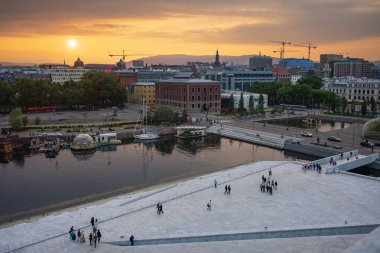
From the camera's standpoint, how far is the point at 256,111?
99.4 m

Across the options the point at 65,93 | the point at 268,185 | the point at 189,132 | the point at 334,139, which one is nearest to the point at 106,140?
the point at 189,132

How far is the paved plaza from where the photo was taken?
27.1 meters

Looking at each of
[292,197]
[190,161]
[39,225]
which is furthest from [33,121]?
[292,197]

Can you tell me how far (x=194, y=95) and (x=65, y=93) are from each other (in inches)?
1493

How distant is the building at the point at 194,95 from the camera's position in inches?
4262

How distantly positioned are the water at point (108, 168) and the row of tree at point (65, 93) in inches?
1953

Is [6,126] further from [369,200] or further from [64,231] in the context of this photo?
[369,200]

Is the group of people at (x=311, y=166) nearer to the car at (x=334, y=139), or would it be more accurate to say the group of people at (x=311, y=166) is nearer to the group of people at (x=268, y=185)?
the group of people at (x=268, y=185)

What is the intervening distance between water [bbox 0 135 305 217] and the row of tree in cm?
4961

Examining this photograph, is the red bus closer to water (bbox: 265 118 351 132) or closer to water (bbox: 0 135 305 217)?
water (bbox: 0 135 305 217)

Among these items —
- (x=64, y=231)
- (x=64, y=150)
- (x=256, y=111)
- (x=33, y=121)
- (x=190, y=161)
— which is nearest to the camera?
(x=64, y=231)

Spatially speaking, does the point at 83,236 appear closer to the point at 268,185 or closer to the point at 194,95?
the point at 268,185

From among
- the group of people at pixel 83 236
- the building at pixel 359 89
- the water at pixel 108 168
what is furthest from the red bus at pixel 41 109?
the building at pixel 359 89

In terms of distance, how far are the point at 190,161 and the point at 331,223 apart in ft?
94.9
